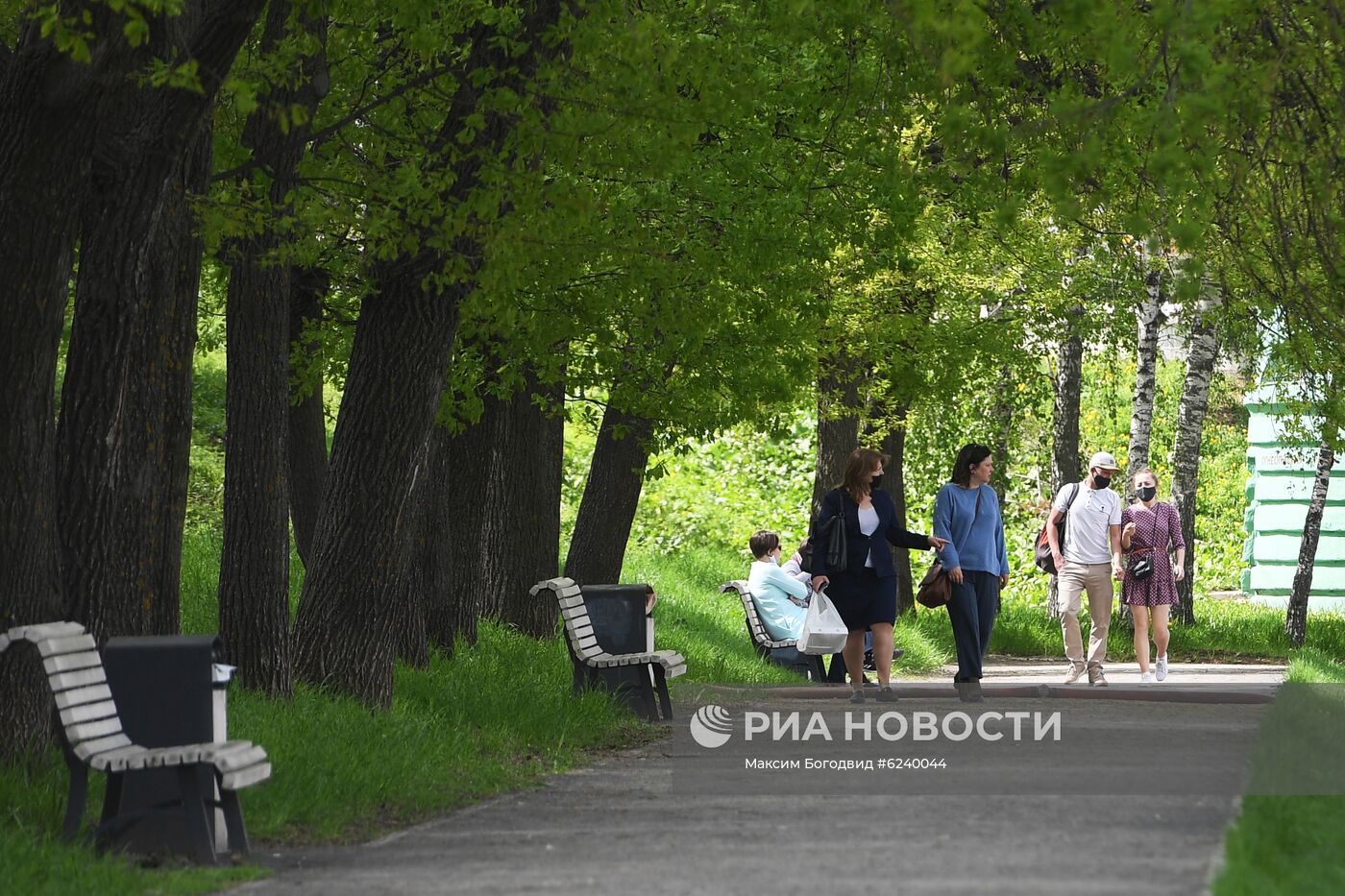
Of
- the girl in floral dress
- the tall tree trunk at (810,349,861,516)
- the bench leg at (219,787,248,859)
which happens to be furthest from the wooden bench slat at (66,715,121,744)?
the tall tree trunk at (810,349,861,516)

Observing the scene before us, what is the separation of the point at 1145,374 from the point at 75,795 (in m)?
17.2

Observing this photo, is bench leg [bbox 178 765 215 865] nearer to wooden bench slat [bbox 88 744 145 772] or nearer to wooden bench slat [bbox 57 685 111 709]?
wooden bench slat [bbox 88 744 145 772]

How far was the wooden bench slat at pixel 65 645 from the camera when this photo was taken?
7715 mm

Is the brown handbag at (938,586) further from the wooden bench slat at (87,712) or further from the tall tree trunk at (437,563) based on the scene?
the wooden bench slat at (87,712)

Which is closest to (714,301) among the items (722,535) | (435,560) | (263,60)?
(435,560)

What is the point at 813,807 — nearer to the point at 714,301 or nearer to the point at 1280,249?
the point at 1280,249

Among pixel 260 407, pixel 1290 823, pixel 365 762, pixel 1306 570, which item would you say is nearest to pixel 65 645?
pixel 365 762

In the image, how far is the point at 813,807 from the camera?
8531mm

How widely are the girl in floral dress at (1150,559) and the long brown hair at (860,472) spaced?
3.83 m

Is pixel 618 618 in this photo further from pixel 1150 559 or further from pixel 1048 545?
pixel 1150 559

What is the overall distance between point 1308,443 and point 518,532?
10.1 meters

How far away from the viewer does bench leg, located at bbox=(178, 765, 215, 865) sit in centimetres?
749

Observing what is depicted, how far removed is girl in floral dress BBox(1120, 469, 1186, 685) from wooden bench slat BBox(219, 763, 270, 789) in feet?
35.0

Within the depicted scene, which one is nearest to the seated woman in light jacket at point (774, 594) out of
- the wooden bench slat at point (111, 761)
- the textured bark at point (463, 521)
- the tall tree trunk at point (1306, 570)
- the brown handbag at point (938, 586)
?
the textured bark at point (463, 521)
